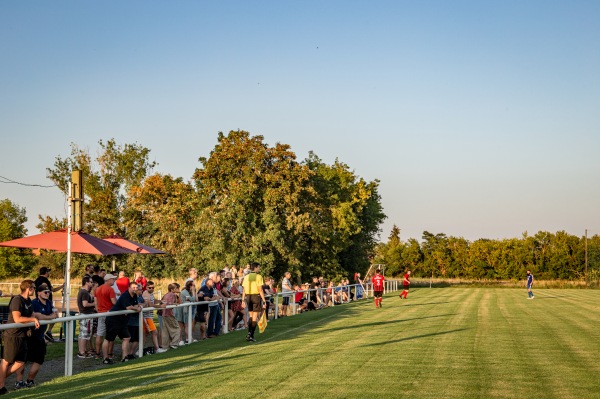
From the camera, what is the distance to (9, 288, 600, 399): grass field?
33.8 feet

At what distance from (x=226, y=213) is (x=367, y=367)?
111ft

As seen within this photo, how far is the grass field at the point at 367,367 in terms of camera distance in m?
10.3

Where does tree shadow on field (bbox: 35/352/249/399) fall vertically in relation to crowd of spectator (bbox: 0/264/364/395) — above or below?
below

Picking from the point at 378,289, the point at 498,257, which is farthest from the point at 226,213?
the point at 498,257

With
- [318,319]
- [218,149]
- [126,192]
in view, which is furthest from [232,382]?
[126,192]

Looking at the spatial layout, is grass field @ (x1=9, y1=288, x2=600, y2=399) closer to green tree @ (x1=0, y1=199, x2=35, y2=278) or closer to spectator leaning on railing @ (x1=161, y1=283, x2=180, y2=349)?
spectator leaning on railing @ (x1=161, y1=283, x2=180, y2=349)

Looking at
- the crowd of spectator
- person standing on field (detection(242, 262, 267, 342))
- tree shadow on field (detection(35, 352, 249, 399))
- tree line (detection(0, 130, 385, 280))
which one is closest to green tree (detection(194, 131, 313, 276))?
tree line (detection(0, 130, 385, 280))

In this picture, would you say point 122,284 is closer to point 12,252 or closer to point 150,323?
point 150,323

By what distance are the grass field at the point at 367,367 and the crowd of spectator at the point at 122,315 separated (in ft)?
1.79

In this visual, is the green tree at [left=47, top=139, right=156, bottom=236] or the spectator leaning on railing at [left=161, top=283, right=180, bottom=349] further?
the green tree at [left=47, top=139, right=156, bottom=236]

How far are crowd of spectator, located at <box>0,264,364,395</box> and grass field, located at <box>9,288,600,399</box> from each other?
21.5 inches

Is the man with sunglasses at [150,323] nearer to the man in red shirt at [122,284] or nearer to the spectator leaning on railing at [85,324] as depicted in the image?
the man in red shirt at [122,284]

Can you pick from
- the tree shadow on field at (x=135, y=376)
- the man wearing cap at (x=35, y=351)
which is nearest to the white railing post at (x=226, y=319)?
the tree shadow on field at (x=135, y=376)

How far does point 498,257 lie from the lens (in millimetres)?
91438
